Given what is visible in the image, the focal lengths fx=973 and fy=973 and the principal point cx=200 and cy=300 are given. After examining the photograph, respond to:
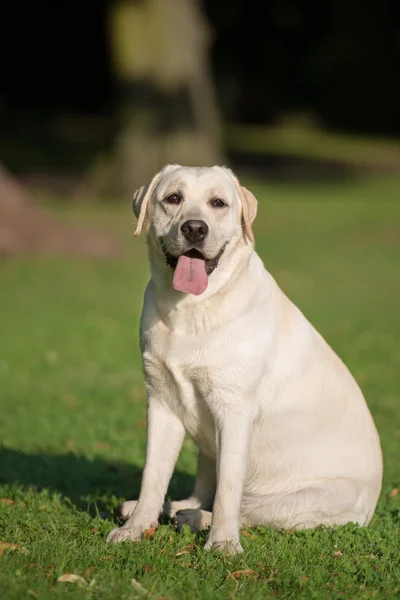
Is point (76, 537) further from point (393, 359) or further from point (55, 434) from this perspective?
point (393, 359)

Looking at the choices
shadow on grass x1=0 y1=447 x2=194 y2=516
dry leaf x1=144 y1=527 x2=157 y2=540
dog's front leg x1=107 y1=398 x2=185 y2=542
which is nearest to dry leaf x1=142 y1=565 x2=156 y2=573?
dry leaf x1=144 y1=527 x2=157 y2=540

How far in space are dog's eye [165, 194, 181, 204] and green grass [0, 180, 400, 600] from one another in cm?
170

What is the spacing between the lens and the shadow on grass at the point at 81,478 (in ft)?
19.8

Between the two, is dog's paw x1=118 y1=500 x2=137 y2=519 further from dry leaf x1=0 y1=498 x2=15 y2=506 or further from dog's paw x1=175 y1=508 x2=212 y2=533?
dry leaf x1=0 y1=498 x2=15 y2=506

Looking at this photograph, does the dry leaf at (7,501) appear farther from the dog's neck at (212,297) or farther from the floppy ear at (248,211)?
the floppy ear at (248,211)

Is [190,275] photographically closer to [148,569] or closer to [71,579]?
[148,569]

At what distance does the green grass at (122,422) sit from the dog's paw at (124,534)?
7 centimetres

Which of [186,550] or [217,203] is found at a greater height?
[217,203]

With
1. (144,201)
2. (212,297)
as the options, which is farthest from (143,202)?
(212,297)

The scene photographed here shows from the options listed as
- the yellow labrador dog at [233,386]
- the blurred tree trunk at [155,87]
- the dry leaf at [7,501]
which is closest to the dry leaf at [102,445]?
the dry leaf at [7,501]

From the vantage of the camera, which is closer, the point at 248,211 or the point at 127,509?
the point at 248,211

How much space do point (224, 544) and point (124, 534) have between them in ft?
1.74

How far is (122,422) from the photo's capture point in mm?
8734

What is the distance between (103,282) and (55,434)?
7.47 metres
